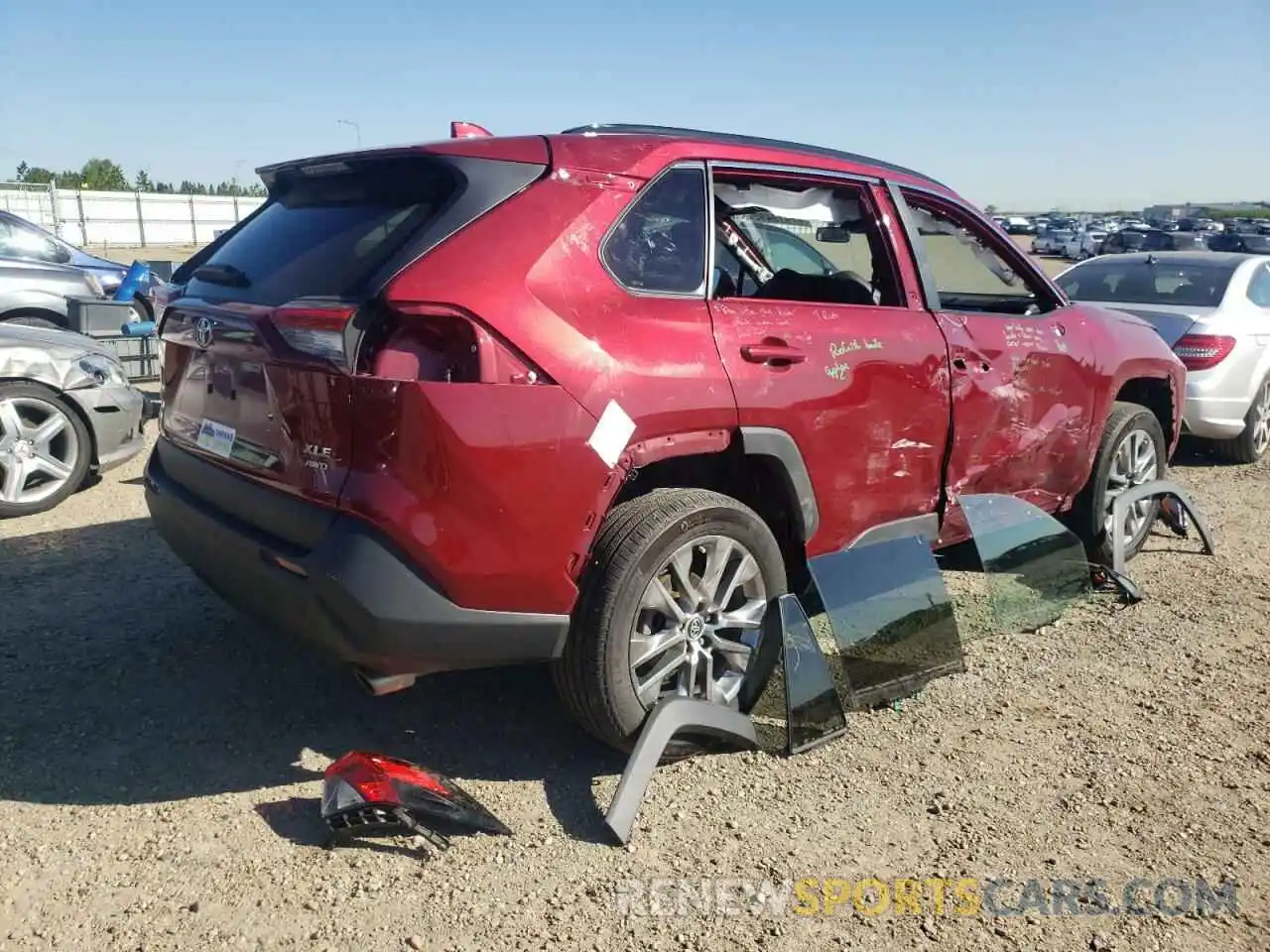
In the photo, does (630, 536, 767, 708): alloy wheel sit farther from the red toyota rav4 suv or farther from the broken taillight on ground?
the broken taillight on ground

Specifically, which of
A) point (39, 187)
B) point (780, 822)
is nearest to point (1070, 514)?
point (780, 822)

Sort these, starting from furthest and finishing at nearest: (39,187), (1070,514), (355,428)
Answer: (39,187), (1070,514), (355,428)

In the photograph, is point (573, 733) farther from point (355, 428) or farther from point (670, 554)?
point (355, 428)

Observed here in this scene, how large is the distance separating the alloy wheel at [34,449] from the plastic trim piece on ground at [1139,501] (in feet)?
18.4

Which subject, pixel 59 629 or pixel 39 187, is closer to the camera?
pixel 59 629

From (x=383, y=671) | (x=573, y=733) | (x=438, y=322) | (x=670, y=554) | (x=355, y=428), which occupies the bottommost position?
(x=573, y=733)

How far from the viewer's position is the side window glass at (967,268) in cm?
418

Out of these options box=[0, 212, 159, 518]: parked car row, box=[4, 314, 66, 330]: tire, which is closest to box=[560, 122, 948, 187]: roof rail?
box=[0, 212, 159, 518]: parked car row

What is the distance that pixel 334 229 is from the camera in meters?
2.92

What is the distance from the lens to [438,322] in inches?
99.7

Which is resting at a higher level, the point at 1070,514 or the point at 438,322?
the point at 438,322

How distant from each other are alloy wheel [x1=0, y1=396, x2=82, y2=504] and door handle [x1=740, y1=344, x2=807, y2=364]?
14.0 ft

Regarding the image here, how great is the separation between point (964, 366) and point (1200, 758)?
5.29 ft

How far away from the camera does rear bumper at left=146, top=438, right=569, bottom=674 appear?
8.25 ft
